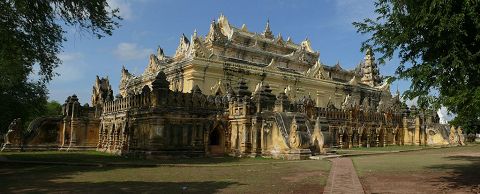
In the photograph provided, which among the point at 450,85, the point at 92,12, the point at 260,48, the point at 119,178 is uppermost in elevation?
the point at 260,48

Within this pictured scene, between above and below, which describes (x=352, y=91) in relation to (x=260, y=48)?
below

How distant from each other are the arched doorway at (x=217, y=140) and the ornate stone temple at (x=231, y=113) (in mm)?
63

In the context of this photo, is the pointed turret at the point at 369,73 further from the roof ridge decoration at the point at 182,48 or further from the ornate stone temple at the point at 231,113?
the roof ridge decoration at the point at 182,48

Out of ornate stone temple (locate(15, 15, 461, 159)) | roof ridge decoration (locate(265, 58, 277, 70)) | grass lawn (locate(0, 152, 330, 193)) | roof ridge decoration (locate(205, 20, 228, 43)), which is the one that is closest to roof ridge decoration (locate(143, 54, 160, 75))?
ornate stone temple (locate(15, 15, 461, 159))

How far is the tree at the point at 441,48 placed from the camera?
10188 millimetres

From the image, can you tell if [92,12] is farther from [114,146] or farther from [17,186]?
[114,146]

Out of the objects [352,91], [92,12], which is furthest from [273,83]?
[92,12]

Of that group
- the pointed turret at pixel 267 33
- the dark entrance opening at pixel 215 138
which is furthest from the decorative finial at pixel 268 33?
the dark entrance opening at pixel 215 138

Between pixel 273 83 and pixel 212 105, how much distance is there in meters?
26.8

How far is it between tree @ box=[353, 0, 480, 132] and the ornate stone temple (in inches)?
78.2

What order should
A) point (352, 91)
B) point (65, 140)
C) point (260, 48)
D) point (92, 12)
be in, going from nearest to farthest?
1. point (92, 12)
2. point (65, 140)
3. point (260, 48)
4. point (352, 91)

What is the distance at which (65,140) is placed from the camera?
103 ft

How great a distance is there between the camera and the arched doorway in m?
26.4

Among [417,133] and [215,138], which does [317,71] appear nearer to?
[417,133]
